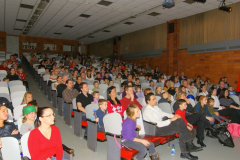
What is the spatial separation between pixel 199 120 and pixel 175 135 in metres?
0.69

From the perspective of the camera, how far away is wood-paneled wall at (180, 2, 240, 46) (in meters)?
7.62

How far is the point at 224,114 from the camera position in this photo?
4805 millimetres

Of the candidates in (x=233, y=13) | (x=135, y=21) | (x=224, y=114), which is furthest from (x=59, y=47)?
(x=224, y=114)

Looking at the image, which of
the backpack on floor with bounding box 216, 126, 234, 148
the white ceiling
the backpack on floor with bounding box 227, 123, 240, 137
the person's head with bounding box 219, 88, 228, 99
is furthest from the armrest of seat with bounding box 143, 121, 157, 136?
the white ceiling

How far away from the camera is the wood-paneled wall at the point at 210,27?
7.62 m

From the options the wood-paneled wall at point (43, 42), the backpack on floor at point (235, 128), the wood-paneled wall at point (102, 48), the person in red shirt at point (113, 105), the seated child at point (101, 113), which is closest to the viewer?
the seated child at point (101, 113)

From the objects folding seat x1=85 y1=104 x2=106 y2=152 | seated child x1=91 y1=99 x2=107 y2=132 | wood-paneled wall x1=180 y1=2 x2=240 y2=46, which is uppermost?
wood-paneled wall x1=180 y1=2 x2=240 y2=46

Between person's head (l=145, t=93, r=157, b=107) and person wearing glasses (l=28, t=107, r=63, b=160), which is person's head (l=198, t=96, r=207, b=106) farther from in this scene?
person wearing glasses (l=28, t=107, r=63, b=160)

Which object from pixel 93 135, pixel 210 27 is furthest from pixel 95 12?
pixel 93 135

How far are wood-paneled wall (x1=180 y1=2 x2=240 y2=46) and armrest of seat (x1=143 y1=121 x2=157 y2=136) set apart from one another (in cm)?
633

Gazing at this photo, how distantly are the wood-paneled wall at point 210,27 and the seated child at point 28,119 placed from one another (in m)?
7.88

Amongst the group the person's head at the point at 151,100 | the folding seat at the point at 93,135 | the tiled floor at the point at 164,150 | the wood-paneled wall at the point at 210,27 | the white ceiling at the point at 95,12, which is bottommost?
the tiled floor at the point at 164,150

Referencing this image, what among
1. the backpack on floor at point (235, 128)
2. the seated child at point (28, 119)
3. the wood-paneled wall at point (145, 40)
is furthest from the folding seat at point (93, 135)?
the wood-paneled wall at point (145, 40)

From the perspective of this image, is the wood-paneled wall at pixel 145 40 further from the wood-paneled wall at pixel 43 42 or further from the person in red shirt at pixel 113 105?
the person in red shirt at pixel 113 105
